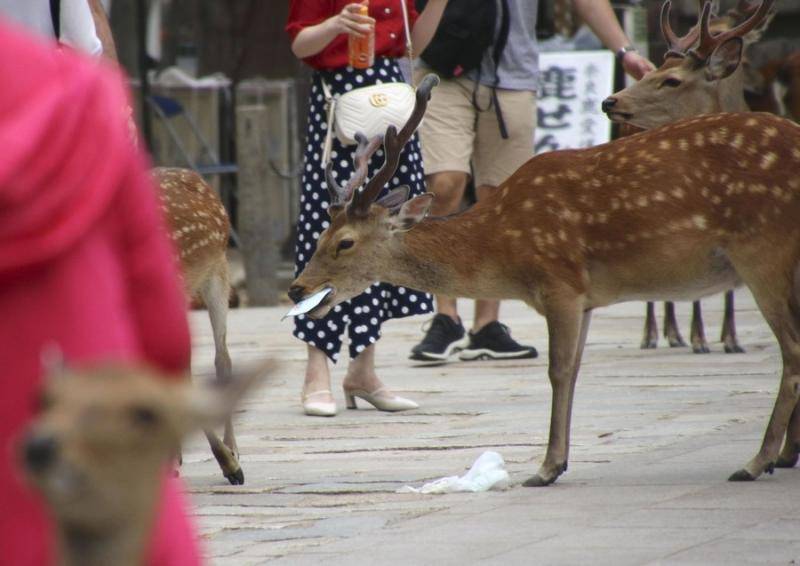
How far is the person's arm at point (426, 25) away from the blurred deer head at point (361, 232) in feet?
3.60

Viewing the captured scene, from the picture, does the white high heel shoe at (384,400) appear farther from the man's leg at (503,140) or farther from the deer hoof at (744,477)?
the deer hoof at (744,477)

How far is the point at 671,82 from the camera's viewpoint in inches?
314

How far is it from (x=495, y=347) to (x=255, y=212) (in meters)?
4.49

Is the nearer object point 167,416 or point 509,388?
point 167,416

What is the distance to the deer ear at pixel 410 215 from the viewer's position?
632cm

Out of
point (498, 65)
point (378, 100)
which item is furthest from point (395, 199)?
point (498, 65)

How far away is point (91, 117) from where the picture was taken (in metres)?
2.02

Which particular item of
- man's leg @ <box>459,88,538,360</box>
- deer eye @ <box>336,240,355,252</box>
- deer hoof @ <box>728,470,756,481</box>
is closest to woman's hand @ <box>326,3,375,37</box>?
deer eye @ <box>336,240,355,252</box>

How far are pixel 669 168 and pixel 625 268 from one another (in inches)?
14.6

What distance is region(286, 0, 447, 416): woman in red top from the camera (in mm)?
7387

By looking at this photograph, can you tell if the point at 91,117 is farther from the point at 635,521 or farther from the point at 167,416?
A: the point at 635,521

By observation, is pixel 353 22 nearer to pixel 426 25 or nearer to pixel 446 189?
pixel 426 25

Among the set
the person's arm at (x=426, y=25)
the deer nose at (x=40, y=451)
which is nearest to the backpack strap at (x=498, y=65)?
the person's arm at (x=426, y=25)

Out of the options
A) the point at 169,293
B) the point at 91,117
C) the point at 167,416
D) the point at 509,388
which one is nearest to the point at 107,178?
the point at 91,117
